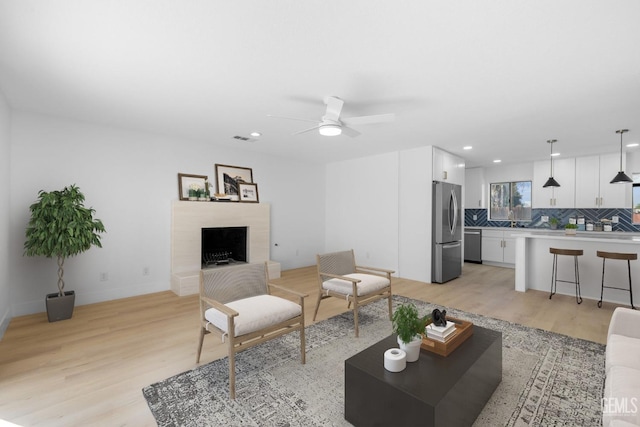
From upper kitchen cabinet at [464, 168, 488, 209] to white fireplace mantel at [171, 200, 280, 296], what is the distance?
219 inches

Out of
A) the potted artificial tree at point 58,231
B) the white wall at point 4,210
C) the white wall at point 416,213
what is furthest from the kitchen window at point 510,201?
the white wall at point 4,210

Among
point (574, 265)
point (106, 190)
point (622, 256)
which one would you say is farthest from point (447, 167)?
point (106, 190)

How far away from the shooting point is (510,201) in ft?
24.7

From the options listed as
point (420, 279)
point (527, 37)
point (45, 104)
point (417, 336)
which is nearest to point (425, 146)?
point (420, 279)

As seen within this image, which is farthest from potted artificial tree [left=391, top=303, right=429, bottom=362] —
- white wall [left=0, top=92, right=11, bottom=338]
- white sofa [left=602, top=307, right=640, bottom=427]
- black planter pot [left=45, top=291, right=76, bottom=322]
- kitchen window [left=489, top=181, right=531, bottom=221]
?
kitchen window [left=489, top=181, right=531, bottom=221]

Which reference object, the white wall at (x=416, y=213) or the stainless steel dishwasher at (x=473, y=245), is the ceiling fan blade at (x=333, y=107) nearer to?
the white wall at (x=416, y=213)

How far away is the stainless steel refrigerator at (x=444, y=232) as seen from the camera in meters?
5.31

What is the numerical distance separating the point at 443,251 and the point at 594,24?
3.99 m

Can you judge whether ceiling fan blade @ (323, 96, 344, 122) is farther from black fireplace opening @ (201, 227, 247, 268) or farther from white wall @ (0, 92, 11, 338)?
white wall @ (0, 92, 11, 338)

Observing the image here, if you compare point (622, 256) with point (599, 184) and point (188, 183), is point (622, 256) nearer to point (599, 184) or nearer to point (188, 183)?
point (599, 184)

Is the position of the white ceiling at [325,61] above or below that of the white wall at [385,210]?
above

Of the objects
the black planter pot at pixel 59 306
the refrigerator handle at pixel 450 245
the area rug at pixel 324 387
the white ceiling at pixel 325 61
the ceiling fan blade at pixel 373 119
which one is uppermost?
the white ceiling at pixel 325 61

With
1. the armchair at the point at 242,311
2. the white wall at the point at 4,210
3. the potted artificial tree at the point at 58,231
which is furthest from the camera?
the potted artificial tree at the point at 58,231

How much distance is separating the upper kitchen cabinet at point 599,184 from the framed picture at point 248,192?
22.7 ft
